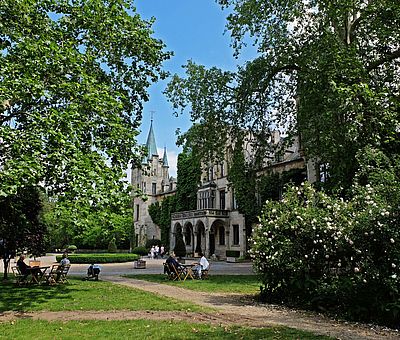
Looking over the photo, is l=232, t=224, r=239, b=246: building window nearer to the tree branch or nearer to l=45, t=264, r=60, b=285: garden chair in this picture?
the tree branch

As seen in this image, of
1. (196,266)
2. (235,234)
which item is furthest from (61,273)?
(235,234)

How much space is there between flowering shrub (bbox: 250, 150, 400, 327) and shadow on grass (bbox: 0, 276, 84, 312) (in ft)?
21.4

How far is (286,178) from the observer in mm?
35875

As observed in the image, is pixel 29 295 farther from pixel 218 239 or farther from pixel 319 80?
pixel 218 239

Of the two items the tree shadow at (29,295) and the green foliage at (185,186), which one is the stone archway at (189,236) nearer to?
the green foliage at (185,186)

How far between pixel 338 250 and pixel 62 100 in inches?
344

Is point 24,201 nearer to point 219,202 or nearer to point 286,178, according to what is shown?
point 286,178

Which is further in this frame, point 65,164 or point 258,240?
point 258,240

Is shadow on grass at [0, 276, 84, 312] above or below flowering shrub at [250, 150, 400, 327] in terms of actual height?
below

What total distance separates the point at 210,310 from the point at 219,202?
37801 millimetres

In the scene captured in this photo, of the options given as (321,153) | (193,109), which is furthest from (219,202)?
(321,153)

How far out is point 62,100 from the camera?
456 inches

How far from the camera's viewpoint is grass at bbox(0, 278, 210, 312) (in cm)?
1068

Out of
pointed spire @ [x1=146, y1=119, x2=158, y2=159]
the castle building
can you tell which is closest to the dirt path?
the castle building
